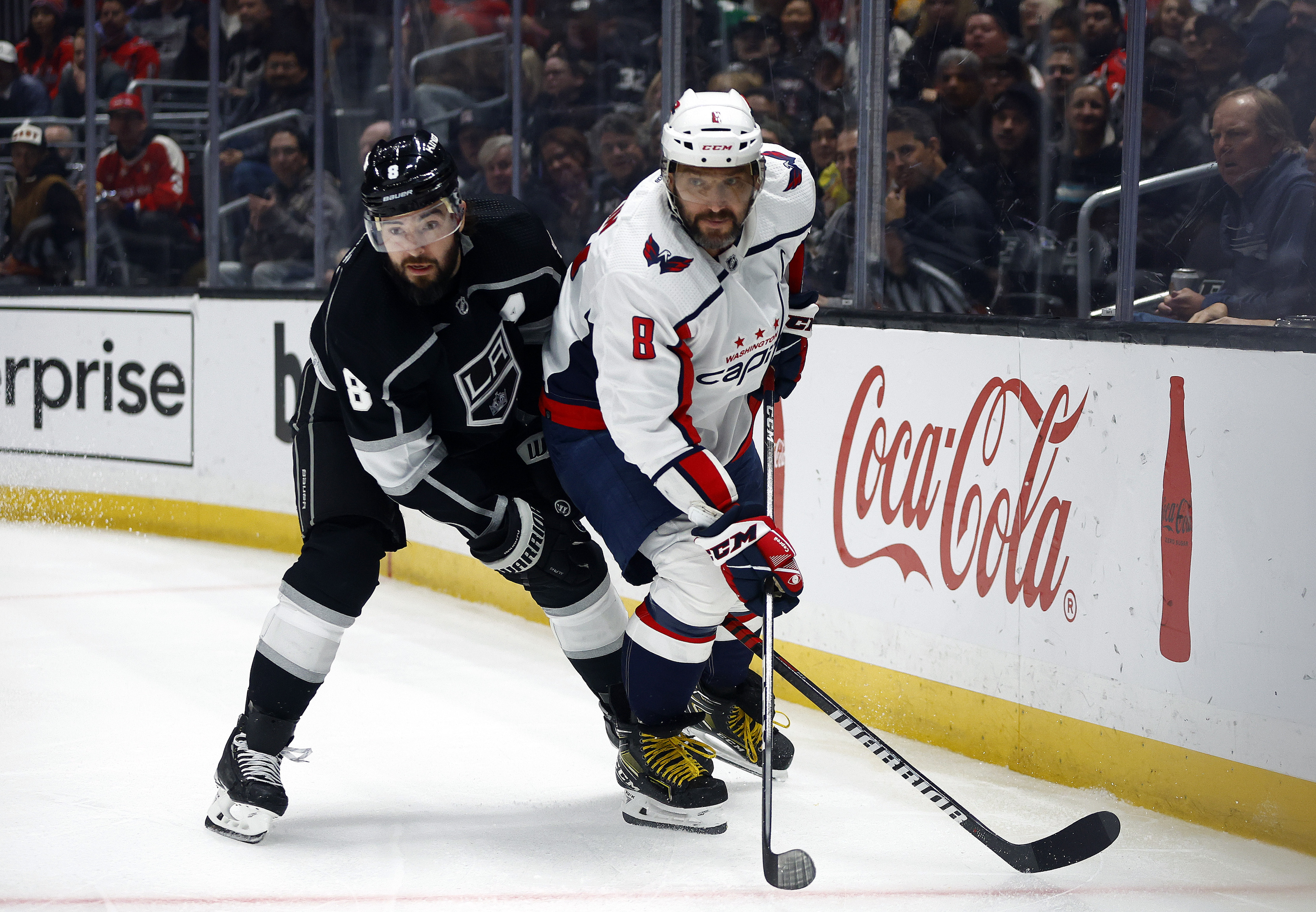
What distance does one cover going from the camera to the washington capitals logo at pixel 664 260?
2176mm

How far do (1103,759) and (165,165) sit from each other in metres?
4.58

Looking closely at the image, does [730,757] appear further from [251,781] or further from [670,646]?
[251,781]

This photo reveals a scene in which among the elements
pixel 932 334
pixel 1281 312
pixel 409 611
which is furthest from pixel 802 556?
pixel 409 611

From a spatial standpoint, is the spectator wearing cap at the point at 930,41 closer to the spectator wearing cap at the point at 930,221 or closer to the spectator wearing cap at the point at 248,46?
the spectator wearing cap at the point at 930,221

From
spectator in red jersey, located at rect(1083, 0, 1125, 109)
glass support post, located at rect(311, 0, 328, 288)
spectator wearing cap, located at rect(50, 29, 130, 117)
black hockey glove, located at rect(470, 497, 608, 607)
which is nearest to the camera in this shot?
black hockey glove, located at rect(470, 497, 608, 607)

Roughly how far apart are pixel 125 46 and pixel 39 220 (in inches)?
33.1

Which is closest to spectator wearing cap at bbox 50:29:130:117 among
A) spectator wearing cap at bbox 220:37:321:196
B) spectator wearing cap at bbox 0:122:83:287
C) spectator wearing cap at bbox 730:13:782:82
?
spectator wearing cap at bbox 0:122:83:287

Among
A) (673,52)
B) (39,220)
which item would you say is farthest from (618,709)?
(39,220)

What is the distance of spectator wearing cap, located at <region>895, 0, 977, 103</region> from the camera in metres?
3.24

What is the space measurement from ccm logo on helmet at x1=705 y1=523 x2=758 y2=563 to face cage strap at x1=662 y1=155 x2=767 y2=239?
1.52 ft

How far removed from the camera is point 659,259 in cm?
218

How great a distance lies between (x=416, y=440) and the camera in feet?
7.54

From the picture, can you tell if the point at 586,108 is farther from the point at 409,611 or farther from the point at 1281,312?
the point at 1281,312

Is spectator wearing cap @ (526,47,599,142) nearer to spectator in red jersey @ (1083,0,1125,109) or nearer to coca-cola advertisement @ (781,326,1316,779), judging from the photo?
coca-cola advertisement @ (781,326,1316,779)
